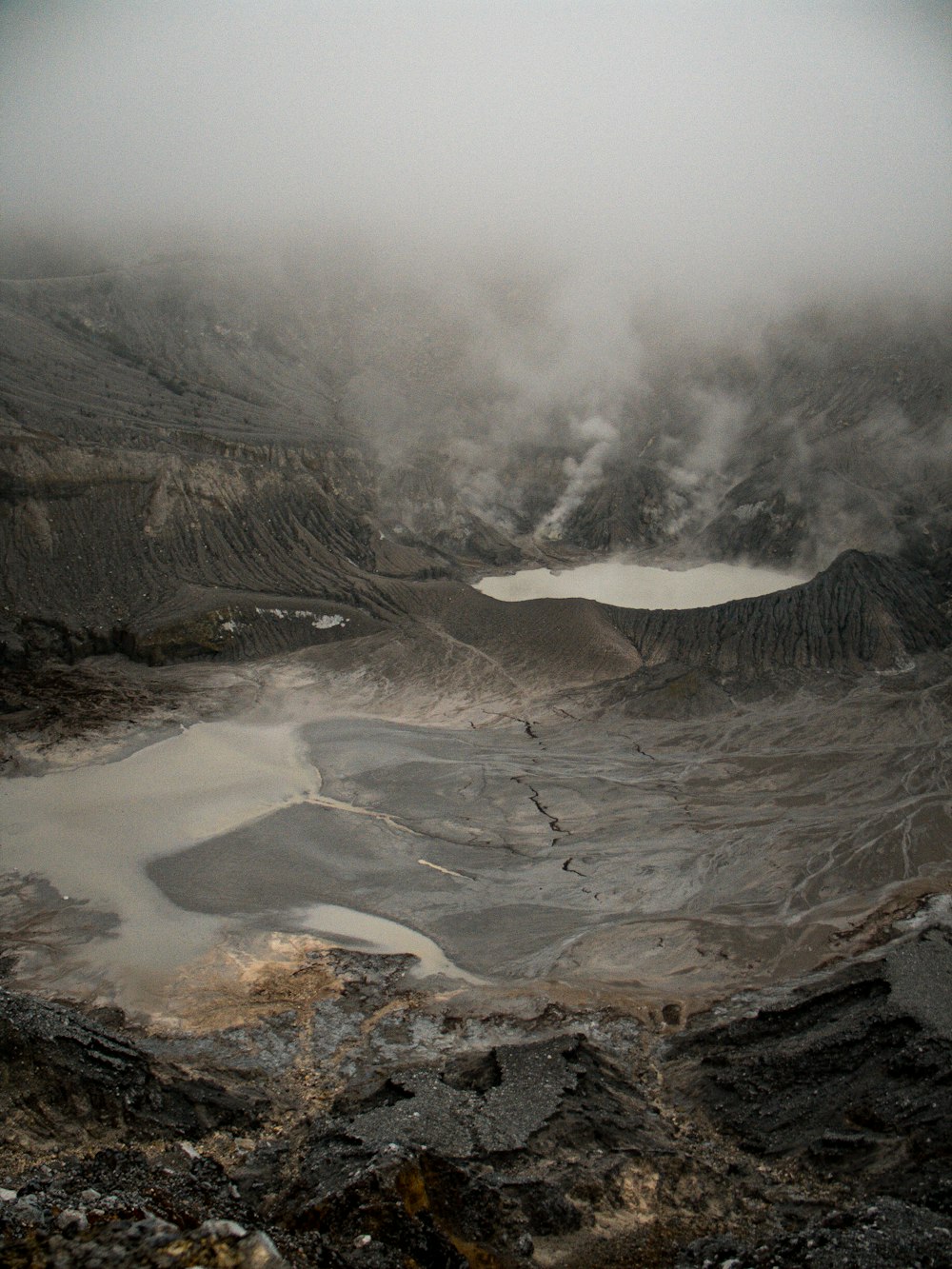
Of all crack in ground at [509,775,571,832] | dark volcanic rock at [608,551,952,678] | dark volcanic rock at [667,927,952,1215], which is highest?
dark volcanic rock at [608,551,952,678]

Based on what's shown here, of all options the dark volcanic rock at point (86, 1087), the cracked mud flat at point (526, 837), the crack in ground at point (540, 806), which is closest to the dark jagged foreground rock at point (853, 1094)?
the cracked mud flat at point (526, 837)

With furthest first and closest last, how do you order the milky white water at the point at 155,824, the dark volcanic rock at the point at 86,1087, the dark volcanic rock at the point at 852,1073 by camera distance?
the milky white water at the point at 155,824, the dark volcanic rock at the point at 86,1087, the dark volcanic rock at the point at 852,1073

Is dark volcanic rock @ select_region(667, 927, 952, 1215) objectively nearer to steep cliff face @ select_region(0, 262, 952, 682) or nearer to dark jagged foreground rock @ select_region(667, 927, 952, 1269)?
dark jagged foreground rock @ select_region(667, 927, 952, 1269)

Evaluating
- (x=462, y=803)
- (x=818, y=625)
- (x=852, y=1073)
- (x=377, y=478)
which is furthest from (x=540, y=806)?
(x=377, y=478)

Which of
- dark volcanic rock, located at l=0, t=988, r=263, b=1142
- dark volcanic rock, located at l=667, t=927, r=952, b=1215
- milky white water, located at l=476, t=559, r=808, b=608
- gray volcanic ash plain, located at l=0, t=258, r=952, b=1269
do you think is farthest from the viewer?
milky white water, located at l=476, t=559, r=808, b=608

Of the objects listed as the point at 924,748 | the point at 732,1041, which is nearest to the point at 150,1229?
the point at 732,1041

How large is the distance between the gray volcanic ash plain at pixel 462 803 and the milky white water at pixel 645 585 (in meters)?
2.50

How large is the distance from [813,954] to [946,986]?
5935mm

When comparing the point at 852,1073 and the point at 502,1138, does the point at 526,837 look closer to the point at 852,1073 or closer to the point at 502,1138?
the point at 852,1073

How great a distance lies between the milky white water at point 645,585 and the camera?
5094 cm

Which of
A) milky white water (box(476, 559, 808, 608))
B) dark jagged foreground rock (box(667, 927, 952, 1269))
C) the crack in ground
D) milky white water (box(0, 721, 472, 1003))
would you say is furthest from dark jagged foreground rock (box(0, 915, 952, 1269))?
milky white water (box(476, 559, 808, 608))

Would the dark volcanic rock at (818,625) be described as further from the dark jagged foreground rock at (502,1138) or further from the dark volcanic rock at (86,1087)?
the dark volcanic rock at (86,1087)

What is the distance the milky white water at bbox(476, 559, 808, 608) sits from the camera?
50.9 meters

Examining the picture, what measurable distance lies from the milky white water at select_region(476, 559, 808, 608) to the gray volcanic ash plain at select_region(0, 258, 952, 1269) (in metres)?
2.50
